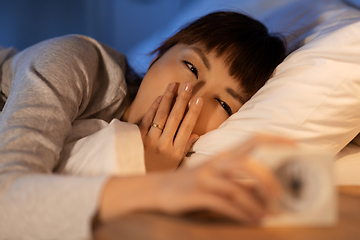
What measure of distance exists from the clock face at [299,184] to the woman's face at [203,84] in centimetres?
46

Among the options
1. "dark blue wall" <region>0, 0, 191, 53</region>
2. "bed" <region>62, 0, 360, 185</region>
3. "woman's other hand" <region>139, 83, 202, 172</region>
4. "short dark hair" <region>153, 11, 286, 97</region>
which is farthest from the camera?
"dark blue wall" <region>0, 0, 191, 53</region>

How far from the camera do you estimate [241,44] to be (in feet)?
2.94

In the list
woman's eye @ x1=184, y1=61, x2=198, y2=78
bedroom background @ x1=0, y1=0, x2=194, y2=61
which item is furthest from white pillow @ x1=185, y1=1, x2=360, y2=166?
bedroom background @ x1=0, y1=0, x2=194, y2=61

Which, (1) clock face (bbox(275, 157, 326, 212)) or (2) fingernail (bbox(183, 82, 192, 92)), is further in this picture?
(2) fingernail (bbox(183, 82, 192, 92))

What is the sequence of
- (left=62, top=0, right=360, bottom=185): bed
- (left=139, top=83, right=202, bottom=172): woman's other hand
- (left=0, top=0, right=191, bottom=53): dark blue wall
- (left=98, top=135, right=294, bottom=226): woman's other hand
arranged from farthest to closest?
(left=0, top=0, right=191, bottom=53): dark blue wall → (left=139, top=83, right=202, bottom=172): woman's other hand → (left=62, top=0, right=360, bottom=185): bed → (left=98, top=135, right=294, bottom=226): woman's other hand

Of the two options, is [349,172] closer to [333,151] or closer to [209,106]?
[333,151]

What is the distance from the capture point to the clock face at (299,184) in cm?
38

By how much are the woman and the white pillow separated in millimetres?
146

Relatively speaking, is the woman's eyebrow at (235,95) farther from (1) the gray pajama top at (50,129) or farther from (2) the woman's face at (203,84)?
(1) the gray pajama top at (50,129)

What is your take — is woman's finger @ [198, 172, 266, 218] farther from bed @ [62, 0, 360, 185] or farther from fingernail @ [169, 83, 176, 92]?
fingernail @ [169, 83, 176, 92]

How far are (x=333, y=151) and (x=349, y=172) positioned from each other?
0.10 m

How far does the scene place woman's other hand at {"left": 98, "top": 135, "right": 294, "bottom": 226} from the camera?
0.37 metres

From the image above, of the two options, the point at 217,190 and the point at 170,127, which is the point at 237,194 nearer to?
the point at 217,190

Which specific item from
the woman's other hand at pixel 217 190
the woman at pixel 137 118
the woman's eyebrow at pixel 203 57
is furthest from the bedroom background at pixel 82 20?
the woman's other hand at pixel 217 190
